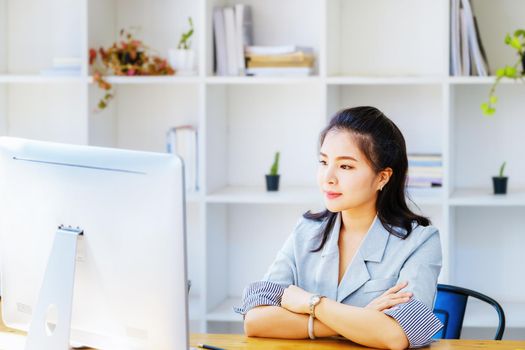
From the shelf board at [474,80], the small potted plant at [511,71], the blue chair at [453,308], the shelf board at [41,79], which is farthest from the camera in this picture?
the shelf board at [41,79]

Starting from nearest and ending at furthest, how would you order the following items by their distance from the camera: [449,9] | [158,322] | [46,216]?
1. [158,322]
2. [46,216]
3. [449,9]

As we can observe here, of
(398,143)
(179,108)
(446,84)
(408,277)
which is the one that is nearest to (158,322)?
(408,277)

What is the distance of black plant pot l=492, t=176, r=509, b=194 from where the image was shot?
3584 millimetres

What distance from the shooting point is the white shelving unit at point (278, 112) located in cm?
359

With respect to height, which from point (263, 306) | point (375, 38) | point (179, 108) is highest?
point (375, 38)

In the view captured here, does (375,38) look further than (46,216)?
Yes

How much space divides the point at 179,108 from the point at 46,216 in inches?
83.7

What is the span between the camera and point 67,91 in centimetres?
402

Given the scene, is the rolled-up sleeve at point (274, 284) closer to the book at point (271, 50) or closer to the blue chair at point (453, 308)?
the blue chair at point (453, 308)

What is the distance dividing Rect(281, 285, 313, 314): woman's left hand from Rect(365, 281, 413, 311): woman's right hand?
0.49 feet

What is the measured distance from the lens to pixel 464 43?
3.47 m

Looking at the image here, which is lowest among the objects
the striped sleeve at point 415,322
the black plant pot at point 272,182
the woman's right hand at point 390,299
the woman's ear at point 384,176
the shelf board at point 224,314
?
the shelf board at point 224,314

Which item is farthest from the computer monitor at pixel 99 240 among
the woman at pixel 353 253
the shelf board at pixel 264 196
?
the shelf board at pixel 264 196

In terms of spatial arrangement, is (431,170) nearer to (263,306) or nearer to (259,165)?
(259,165)
